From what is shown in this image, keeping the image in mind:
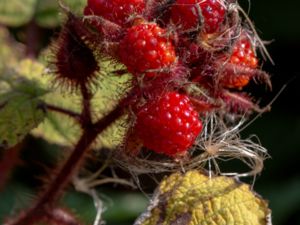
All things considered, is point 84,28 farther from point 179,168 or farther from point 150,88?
point 179,168

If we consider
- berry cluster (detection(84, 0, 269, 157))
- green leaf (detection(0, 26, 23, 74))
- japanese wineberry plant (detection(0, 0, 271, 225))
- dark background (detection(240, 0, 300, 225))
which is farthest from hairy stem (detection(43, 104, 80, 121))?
dark background (detection(240, 0, 300, 225))

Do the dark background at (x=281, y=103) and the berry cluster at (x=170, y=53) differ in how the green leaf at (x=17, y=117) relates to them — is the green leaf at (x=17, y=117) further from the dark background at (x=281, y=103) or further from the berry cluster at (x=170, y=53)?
the dark background at (x=281, y=103)

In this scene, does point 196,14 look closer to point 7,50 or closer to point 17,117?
point 17,117

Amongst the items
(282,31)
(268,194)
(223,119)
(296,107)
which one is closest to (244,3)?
(282,31)

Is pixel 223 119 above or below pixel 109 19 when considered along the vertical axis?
below

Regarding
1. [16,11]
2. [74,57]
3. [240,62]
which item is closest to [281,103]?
[16,11]

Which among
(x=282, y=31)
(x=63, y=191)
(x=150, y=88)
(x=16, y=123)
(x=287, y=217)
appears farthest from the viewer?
(x=282, y=31)

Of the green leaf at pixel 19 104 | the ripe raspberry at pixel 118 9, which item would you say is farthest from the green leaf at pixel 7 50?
the ripe raspberry at pixel 118 9
